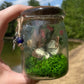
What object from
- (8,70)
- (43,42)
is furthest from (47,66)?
(8,70)

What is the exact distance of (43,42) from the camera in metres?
0.73

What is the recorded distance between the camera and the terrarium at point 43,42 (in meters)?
0.72

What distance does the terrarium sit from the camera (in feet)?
2.35

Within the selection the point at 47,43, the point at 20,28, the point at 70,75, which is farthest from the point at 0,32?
the point at 70,75

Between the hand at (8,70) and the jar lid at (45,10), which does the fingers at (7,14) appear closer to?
the hand at (8,70)

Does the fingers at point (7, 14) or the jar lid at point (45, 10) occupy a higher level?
the jar lid at point (45, 10)

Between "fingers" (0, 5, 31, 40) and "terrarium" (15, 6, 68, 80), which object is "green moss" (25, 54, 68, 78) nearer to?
"terrarium" (15, 6, 68, 80)

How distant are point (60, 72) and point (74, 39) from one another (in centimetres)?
1837

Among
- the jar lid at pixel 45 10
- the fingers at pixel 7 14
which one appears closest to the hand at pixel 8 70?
the fingers at pixel 7 14

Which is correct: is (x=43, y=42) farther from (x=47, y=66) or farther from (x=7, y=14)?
(x=7, y=14)

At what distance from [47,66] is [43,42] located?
0.09 metres

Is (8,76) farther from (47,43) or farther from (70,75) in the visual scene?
(70,75)

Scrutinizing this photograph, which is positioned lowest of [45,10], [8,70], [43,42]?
[8,70]

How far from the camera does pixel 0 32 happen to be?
0.81m
